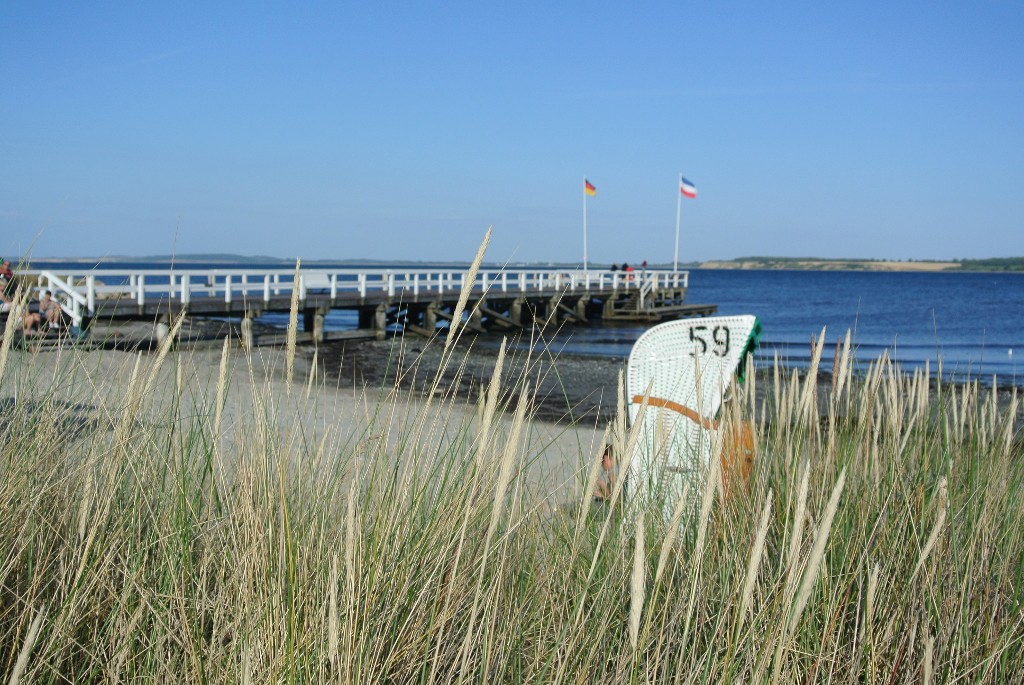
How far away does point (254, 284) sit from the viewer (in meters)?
19.5

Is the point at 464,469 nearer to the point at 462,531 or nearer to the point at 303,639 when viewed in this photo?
the point at 462,531

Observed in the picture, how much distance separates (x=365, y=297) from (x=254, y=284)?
3.53 meters

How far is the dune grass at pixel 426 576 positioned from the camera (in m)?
1.67

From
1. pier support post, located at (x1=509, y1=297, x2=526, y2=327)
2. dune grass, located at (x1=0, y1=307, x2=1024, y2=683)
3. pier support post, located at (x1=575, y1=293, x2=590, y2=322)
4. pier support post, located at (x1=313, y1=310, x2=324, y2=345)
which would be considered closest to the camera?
dune grass, located at (x1=0, y1=307, x2=1024, y2=683)

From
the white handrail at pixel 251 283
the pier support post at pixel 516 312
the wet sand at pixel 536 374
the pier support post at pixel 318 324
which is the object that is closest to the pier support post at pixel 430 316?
the white handrail at pixel 251 283

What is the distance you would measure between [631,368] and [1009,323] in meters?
37.8

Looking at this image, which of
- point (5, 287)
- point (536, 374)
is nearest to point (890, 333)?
point (536, 374)

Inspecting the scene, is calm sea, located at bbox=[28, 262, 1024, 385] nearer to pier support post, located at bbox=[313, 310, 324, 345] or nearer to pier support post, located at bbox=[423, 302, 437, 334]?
pier support post, located at bbox=[423, 302, 437, 334]

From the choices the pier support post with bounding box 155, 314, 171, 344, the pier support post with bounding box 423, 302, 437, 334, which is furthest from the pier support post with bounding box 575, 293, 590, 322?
the pier support post with bounding box 155, 314, 171, 344

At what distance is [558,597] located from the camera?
7.10ft

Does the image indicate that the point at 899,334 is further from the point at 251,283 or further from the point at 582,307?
the point at 251,283

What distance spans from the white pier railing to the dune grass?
927mm

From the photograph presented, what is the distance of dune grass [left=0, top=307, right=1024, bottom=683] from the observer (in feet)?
5.49

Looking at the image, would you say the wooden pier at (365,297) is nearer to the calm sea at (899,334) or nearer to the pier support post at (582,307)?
the pier support post at (582,307)
